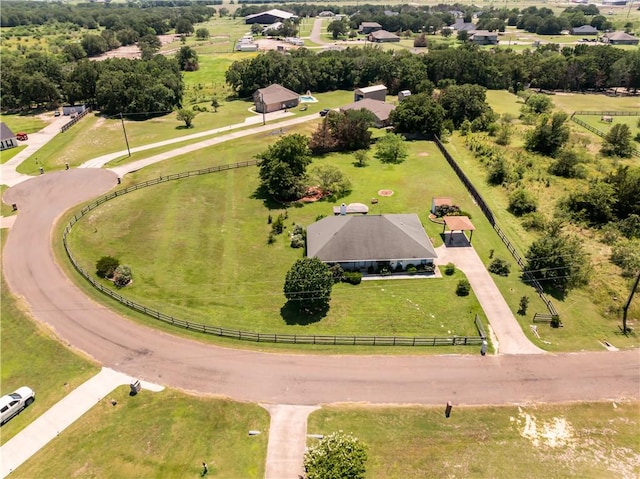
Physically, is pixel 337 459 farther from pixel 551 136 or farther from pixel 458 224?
pixel 551 136

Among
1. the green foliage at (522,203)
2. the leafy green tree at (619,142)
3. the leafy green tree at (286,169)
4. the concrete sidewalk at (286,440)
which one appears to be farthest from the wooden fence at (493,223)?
the leafy green tree at (619,142)

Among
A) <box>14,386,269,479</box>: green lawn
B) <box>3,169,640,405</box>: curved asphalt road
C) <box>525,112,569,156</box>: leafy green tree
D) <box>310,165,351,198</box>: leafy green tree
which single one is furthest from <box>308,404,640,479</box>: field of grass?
<box>525,112,569,156</box>: leafy green tree

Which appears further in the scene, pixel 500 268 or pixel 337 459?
pixel 500 268

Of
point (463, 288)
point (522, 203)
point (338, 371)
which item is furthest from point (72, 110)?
point (522, 203)

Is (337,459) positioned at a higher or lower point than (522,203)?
higher

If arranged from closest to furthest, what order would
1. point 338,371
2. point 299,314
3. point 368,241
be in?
point 338,371 < point 299,314 < point 368,241

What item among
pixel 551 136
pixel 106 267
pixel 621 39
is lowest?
pixel 106 267

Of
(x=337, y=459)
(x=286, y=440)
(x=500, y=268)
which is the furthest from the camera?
(x=500, y=268)

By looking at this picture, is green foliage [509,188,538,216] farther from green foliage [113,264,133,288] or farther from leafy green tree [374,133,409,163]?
green foliage [113,264,133,288]
